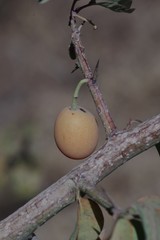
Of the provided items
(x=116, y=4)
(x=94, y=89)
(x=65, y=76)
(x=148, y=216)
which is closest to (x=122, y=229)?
(x=148, y=216)

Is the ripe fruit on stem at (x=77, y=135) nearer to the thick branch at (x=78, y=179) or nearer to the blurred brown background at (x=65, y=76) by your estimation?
the thick branch at (x=78, y=179)

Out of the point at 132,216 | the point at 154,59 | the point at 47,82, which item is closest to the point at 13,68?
the point at 47,82

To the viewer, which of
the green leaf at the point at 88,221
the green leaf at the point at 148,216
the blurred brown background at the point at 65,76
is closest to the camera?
the green leaf at the point at 148,216

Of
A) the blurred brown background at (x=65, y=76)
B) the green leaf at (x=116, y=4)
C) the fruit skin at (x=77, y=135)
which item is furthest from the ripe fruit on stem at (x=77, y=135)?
the blurred brown background at (x=65, y=76)

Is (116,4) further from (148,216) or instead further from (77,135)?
(148,216)

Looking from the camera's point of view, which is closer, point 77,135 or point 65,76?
point 77,135

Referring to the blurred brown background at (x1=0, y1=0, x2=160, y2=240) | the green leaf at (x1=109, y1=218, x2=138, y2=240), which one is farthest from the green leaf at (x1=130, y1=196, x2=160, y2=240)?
the blurred brown background at (x1=0, y1=0, x2=160, y2=240)

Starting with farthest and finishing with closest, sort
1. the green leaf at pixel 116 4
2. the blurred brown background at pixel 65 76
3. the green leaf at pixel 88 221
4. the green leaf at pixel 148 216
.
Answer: the blurred brown background at pixel 65 76
the green leaf at pixel 116 4
the green leaf at pixel 88 221
the green leaf at pixel 148 216
